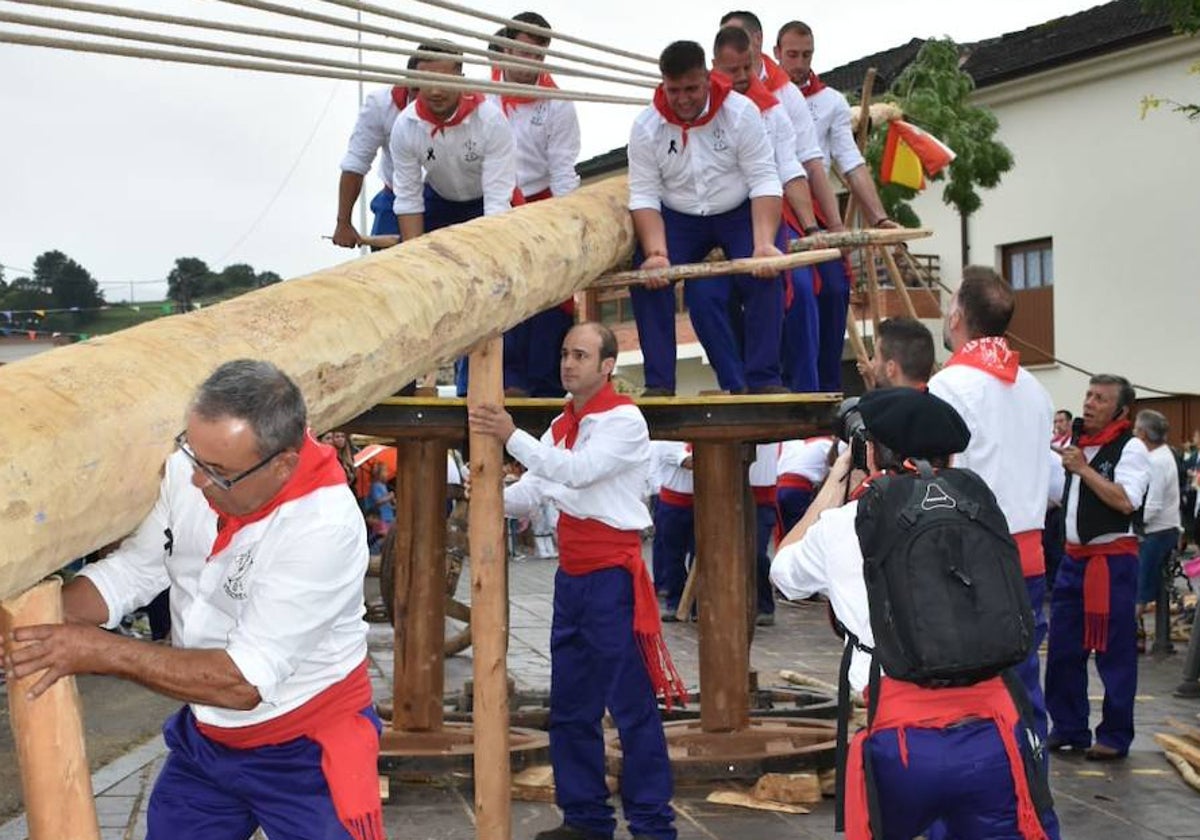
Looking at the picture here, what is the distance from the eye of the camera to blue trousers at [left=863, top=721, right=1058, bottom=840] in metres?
3.94

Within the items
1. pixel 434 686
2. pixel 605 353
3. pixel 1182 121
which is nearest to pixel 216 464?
pixel 605 353

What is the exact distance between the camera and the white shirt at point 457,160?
293 inches

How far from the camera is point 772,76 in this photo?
855 centimetres

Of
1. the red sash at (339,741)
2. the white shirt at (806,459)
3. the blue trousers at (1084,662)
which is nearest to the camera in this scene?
the red sash at (339,741)

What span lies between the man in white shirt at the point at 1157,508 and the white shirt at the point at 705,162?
528 cm

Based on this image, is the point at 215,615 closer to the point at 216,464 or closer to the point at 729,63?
the point at 216,464

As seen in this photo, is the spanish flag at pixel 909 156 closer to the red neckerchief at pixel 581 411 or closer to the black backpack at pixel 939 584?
the red neckerchief at pixel 581 411

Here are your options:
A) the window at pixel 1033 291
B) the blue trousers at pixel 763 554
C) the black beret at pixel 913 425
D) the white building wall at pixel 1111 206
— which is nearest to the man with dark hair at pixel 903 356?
the black beret at pixel 913 425

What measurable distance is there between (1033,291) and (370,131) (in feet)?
70.6

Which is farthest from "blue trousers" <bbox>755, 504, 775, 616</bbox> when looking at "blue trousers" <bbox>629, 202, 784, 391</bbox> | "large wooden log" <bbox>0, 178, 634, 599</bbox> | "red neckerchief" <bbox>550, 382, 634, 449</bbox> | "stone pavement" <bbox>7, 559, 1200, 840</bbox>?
"large wooden log" <bbox>0, 178, 634, 599</bbox>

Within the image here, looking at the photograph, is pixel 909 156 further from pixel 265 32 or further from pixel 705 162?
pixel 265 32

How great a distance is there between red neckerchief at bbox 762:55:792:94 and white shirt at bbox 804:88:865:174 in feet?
1.94

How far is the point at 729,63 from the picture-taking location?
7961 mm

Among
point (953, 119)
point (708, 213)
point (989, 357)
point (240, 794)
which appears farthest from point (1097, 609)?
point (953, 119)
